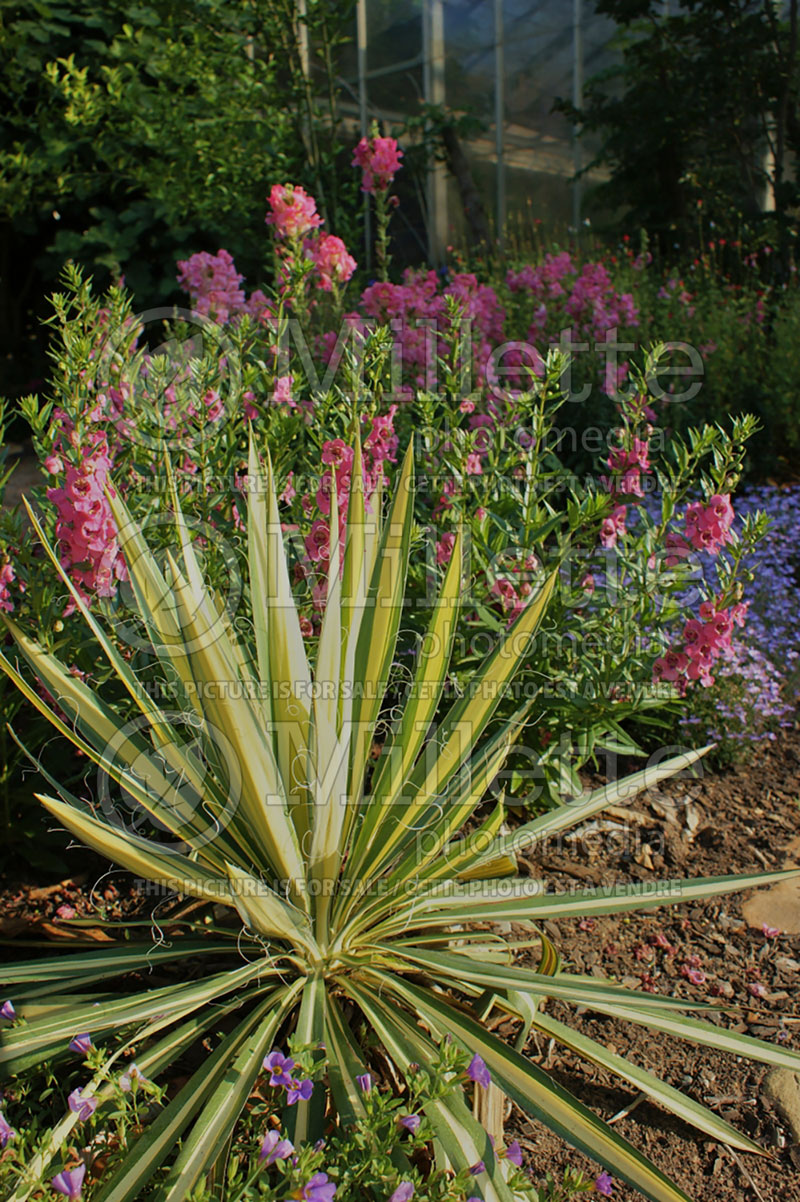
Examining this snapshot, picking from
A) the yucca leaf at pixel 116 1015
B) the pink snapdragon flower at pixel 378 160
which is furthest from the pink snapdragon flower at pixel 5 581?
the pink snapdragon flower at pixel 378 160

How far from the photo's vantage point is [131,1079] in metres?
1.27

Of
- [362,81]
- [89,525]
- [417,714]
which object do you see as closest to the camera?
[417,714]

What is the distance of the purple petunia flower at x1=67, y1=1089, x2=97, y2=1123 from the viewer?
120 cm

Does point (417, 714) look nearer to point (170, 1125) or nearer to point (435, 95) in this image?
point (170, 1125)

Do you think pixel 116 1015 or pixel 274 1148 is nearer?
pixel 274 1148

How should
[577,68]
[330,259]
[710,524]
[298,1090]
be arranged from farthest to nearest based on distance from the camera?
[577,68] < [330,259] < [710,524] < [298,1090]

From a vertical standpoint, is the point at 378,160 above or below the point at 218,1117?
above

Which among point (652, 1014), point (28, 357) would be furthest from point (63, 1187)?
point (28, 357)

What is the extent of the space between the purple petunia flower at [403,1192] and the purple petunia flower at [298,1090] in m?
0.16

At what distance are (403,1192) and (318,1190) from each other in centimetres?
10

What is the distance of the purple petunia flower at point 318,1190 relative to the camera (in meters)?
1.06

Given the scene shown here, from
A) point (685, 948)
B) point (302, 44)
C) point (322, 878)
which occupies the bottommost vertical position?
point (685, 948)

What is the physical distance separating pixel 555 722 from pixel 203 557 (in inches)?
35.7

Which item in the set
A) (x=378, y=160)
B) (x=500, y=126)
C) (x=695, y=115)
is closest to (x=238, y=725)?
(x=378, y=160)
